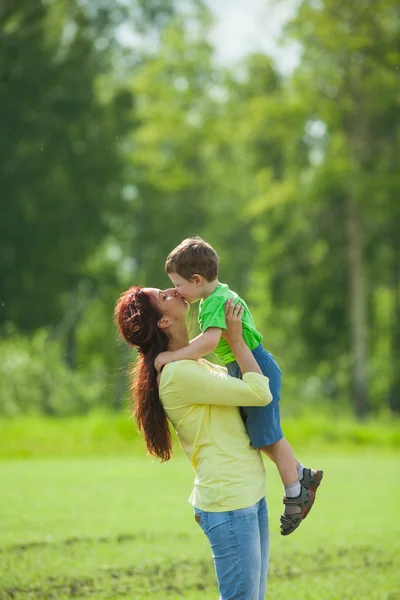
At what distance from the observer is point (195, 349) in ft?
11.8

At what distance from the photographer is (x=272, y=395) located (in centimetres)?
380

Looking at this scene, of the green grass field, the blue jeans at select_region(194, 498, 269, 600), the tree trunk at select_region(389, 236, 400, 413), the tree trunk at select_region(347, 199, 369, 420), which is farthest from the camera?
the tree trunk at select_region(389, 236, 400, 413)

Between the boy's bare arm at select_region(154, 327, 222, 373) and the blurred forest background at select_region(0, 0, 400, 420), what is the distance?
17249 millimetres

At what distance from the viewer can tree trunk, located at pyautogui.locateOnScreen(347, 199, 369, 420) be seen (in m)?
24.7

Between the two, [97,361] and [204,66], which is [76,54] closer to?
[204,66]

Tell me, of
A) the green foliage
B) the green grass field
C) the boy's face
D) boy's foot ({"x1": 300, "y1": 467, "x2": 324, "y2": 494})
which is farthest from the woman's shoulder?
the green foliage

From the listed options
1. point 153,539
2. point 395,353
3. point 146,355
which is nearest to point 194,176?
point 395,353

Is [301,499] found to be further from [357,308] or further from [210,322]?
[357,308]

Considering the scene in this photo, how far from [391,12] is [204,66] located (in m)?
9.64

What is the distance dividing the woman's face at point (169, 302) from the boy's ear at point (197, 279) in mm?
81

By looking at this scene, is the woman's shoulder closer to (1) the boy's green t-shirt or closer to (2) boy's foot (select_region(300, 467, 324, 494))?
(1) the boy's green t-shirt

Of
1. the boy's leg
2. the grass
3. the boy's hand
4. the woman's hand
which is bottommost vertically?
the boy's leg

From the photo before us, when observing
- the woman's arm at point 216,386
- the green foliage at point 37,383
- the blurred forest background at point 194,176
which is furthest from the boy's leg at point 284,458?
the green foliage at point 37,383

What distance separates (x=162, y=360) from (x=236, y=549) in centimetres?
72
